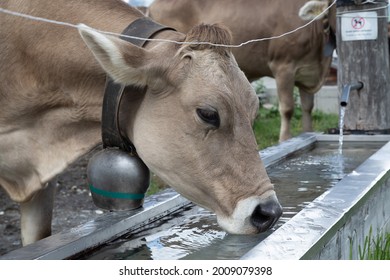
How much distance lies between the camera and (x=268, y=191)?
289 cm

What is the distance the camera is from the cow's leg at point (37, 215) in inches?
152

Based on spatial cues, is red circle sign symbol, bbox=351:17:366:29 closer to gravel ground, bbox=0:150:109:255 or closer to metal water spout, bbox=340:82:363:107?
metal water spout, bbox=340:82:363:107

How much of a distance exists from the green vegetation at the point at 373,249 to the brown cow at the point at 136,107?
25.8 inches

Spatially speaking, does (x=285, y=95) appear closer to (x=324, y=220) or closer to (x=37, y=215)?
(x=37, y=215)

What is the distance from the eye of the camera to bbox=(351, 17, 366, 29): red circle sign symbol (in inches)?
233

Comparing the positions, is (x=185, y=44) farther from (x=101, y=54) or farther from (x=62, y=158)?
(x=62, y=158)

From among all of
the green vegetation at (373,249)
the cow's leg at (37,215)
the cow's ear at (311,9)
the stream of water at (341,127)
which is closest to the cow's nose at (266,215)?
the green vegetation at (373,249)

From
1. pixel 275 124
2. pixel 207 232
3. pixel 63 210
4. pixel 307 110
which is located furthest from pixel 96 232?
pixel 275 124

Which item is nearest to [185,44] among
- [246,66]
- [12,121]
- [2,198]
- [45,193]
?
[12,121]

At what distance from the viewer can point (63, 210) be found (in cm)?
588

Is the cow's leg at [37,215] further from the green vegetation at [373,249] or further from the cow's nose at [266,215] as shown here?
the green vegetation at [373,249]

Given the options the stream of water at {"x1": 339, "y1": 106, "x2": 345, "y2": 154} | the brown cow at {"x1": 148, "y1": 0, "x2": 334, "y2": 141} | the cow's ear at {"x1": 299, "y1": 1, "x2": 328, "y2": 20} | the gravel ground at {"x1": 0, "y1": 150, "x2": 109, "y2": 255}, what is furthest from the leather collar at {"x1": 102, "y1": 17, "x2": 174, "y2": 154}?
the brown cow at {"x1": 148, "y1": 0, "x2": 334, "y2": 141}

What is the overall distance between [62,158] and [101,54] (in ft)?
2.21

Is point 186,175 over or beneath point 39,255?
over
